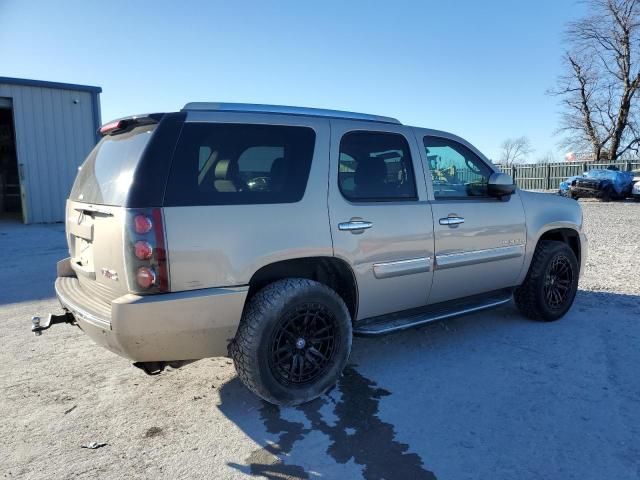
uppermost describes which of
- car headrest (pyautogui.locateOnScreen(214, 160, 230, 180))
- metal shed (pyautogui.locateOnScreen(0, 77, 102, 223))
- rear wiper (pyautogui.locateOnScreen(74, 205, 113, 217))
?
metal shed (pyautogui.locateOnScreen(0, 77, 102, 223))

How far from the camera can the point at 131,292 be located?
2.76 metres

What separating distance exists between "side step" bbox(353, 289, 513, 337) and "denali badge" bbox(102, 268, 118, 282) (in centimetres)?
170

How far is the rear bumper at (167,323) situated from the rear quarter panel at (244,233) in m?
0.09

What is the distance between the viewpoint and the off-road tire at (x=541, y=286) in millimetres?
4855

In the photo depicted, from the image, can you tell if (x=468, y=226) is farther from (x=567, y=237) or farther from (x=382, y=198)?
(x=567, y=237)

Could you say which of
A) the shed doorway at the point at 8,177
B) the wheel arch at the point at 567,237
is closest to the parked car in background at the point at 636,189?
the wheel arch at the point at 567,237

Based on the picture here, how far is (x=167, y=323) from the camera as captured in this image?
278 cm

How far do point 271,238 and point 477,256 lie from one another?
81.4 inches

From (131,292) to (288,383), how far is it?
46.1 inches

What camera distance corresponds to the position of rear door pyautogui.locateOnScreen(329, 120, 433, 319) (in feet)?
11.4

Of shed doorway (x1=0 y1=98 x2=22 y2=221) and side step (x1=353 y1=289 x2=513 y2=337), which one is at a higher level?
shed doorway (x1=0 y1=98 x2=22 y2=221)

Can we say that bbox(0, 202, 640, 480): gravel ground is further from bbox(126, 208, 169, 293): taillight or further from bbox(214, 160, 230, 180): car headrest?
bbox(214, 160, 230, 180): car headrest

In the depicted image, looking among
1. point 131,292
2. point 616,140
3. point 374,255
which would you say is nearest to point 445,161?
point 374,255

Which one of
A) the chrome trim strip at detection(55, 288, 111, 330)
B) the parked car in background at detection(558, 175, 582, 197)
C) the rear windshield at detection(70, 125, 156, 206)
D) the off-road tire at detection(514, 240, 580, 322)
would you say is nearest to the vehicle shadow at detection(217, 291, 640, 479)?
the off-road tire at detection(514, 240, 580, 322)
